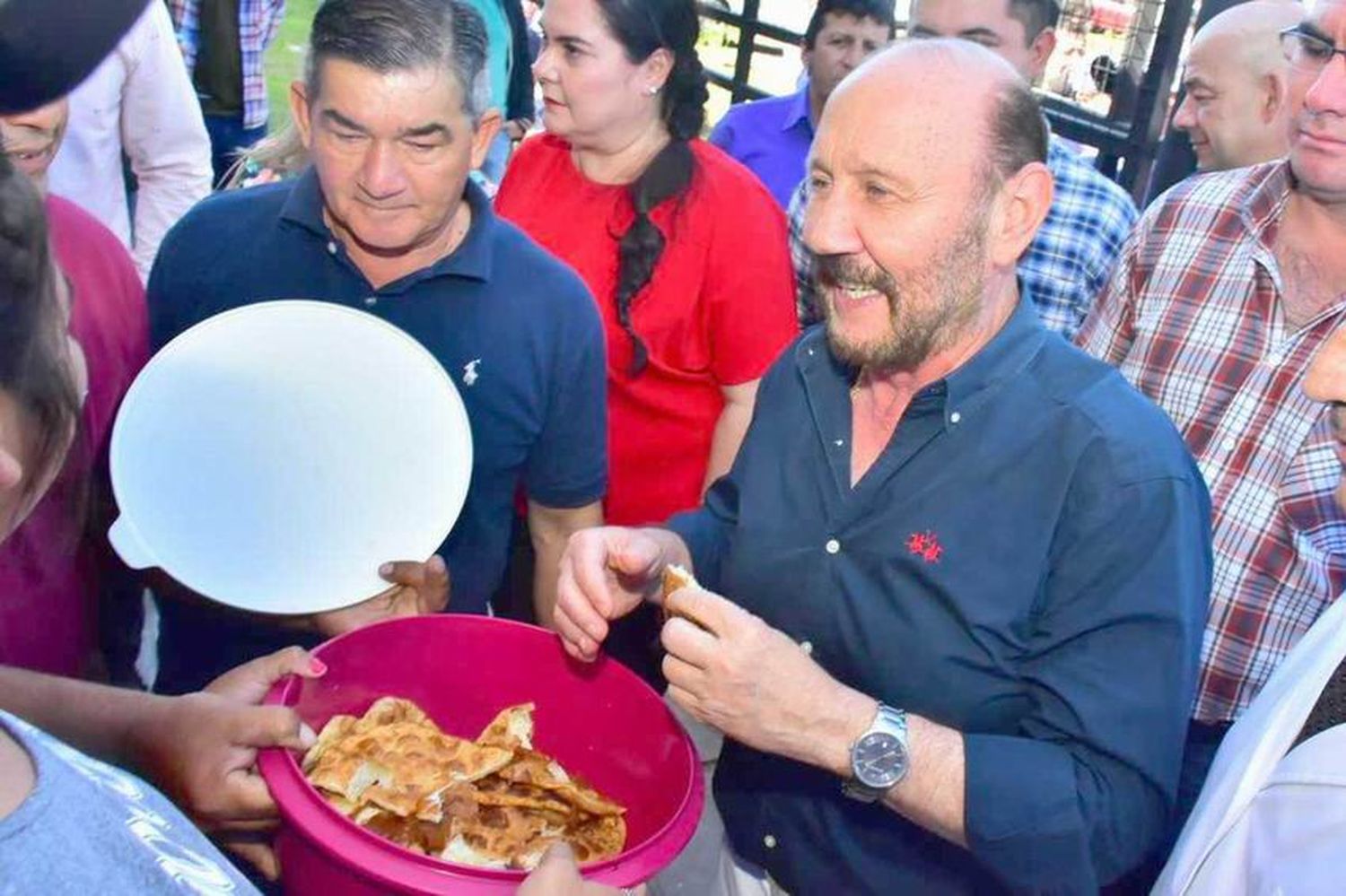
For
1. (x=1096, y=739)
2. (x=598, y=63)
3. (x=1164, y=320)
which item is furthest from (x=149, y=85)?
(x=1096, y=739)

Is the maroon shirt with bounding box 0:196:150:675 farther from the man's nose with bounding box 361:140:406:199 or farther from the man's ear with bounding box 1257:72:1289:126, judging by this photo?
the man's ear with bounding box 1257:72:1289:126

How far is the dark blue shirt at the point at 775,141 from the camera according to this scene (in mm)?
3875

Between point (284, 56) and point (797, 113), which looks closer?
point (797, 113)

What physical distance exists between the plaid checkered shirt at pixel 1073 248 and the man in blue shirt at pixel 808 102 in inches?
37.8

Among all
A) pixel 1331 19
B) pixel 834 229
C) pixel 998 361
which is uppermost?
pixel 1331 19

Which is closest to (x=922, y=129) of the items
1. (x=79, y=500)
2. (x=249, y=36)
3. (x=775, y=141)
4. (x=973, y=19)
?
(x=79, y=500)

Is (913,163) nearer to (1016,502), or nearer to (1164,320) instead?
(1016,502)

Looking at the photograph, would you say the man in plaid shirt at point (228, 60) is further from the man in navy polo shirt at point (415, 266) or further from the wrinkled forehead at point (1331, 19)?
the wrinkled forehead at point (1331, 19)

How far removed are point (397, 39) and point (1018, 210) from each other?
1.13 metres

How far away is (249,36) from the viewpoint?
4.39 metres

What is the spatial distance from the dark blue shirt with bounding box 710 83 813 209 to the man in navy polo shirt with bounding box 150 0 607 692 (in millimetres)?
1745

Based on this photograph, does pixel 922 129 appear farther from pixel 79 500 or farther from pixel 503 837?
pixel 79 500

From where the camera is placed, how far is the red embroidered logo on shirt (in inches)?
64.5

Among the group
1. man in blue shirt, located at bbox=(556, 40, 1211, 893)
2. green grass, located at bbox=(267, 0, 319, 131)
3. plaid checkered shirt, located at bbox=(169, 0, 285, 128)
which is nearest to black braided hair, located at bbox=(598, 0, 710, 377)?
man in blue shirt, located at bbox=(556, 40, 1211, 893)
